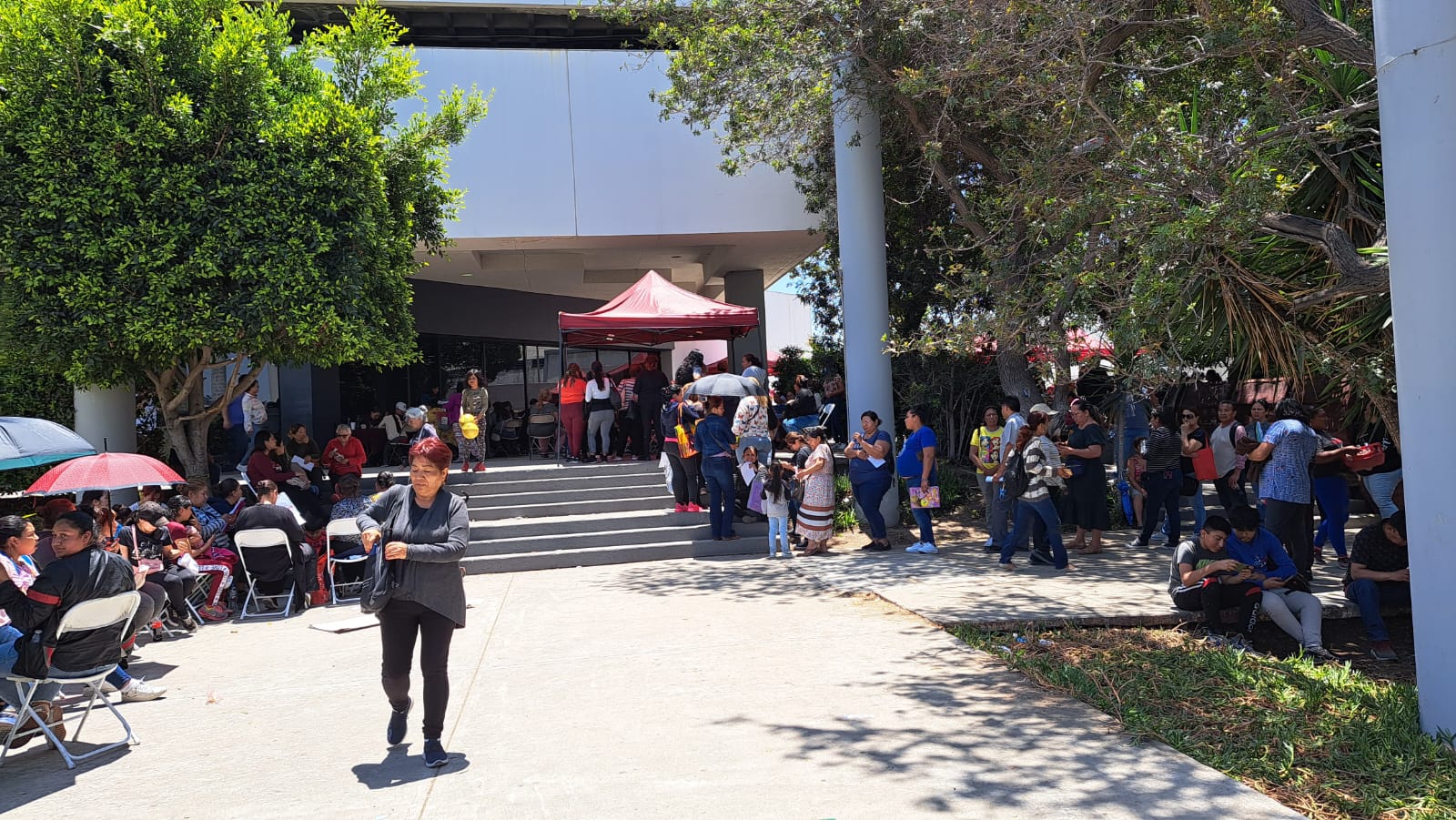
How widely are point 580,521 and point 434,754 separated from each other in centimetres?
746

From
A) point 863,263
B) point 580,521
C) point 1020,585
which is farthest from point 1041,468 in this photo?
point 580,521

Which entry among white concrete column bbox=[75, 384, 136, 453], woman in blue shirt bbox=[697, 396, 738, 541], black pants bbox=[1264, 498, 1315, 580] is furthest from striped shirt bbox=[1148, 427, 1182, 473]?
white concrete column bbox=[75, 384, 136, 453]

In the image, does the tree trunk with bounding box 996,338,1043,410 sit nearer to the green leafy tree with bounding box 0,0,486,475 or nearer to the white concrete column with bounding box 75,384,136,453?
the green leafy tree with bounding box 0,0,486,475

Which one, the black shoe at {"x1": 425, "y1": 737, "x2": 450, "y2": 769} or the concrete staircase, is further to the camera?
the concrete staircase

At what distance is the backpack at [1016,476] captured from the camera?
9.64 meters

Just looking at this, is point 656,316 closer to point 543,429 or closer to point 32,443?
point 543,429

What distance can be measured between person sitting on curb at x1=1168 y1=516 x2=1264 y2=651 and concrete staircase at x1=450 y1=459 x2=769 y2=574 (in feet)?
17.5

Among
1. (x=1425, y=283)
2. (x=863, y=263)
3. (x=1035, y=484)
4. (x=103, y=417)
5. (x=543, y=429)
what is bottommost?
(x=1035, y=484)

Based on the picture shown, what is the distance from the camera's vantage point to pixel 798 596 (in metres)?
8.79

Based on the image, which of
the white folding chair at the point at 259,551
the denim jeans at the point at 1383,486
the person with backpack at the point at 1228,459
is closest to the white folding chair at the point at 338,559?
the white folding chair at the point at 259,551

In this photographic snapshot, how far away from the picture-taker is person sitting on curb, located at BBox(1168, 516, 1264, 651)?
691 cm

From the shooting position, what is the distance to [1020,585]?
8766 millimetres

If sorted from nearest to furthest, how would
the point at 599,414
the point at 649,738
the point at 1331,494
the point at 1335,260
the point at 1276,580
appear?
1. the point at 649,738
2. the point at 1335,260
3. the point at 1276,580
4. the point at 1331,494
5. the point at 599,414

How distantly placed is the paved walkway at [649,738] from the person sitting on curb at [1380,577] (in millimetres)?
3013
